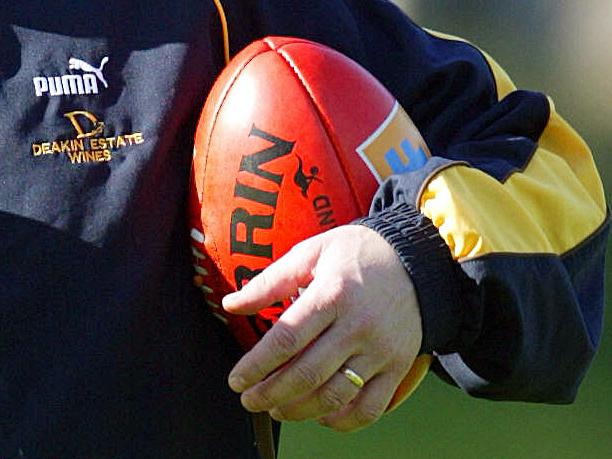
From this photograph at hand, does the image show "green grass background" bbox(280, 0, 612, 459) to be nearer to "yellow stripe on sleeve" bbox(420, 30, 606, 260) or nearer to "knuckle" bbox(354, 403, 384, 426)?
"yellow stripe on sleeve" bbox(420, 30, 606, 260)

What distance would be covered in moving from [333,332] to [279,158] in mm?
227

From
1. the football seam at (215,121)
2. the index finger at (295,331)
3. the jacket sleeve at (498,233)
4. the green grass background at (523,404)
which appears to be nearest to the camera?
the index finger at (295,331)

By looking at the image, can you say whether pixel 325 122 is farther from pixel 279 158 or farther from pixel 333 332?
pixel 333 332

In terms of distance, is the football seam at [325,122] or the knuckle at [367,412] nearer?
the knuckle at [367,412]

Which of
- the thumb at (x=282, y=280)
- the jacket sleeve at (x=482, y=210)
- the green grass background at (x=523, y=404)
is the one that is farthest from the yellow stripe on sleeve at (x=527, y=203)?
the green grass background at (x=523, y=404)

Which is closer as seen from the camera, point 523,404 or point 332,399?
point 332,399

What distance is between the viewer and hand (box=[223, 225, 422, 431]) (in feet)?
2.85

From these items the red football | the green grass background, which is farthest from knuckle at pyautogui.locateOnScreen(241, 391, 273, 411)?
the green grass background

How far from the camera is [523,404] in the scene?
2.22 metres

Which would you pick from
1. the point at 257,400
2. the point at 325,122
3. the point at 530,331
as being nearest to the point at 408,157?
the point at 325,122

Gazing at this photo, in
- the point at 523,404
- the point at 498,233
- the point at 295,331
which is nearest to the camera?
the point at 295,331

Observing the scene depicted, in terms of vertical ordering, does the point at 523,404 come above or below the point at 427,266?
below

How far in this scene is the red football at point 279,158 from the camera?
104cm

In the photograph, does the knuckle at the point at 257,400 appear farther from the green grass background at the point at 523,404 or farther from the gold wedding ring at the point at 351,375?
the green grass background at the point at 523,404
